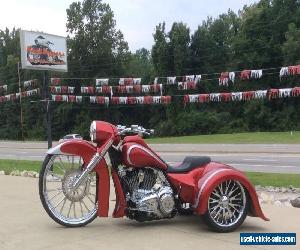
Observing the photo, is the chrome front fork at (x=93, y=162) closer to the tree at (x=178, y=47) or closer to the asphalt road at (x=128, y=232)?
the asphalt road at (x=128, y=232)

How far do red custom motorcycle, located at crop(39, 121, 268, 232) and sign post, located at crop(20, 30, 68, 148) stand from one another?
478 inches

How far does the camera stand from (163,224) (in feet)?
22.4

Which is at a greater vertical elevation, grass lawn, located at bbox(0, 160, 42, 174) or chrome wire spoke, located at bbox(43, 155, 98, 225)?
chrome wire spoke, located at bbox(43, 155, 98, 225)

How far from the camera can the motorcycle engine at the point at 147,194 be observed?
258 inches

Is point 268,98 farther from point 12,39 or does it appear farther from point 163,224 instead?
point 12,39

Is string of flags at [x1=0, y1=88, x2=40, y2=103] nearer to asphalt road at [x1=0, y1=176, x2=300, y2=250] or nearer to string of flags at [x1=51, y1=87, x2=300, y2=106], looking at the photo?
string of flags at [x1=51, y1=87, x2=300, y2=106]

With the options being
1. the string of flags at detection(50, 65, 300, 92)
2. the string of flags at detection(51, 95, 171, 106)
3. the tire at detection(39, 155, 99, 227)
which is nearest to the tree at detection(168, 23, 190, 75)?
the string of flags at detection(50, 65, 300, 92)

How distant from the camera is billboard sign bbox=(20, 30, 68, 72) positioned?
743 inches

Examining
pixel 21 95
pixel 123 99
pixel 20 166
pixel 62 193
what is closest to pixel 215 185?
pixel 62 193

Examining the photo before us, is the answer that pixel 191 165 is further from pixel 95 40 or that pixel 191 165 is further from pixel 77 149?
pixel 95 40

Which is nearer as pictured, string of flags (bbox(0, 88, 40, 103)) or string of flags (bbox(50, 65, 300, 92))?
string of flags (bbox(50, 65, 300, 92))

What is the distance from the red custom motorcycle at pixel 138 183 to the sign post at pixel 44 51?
12.2m

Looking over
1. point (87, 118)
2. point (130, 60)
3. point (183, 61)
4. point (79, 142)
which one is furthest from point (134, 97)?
point (79, 142)

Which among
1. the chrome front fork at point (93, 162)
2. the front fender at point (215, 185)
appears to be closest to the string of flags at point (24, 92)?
the chrome front fork at point (93, 162)
